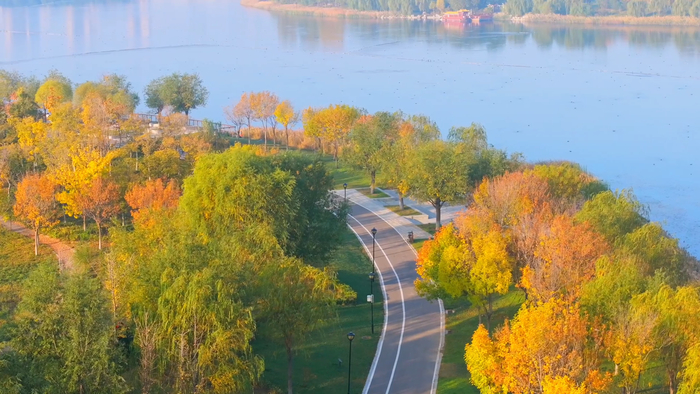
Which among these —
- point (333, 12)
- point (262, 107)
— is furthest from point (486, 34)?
point (262, 107)

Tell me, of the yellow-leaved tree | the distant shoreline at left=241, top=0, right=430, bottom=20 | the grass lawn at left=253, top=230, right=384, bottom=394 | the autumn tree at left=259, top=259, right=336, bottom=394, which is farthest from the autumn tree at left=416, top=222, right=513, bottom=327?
the distant shoreline at left=241, top=0, right=430, bottom=20

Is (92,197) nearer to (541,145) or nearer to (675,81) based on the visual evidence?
(541,145)

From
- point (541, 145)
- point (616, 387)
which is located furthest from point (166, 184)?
point (541, 145)

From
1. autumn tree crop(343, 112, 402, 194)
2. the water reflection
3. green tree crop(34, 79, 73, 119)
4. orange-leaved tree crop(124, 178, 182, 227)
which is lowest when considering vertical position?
orange-leaved tree crop(124, 178, 182, 227)

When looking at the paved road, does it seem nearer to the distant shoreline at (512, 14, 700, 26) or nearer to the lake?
the lake

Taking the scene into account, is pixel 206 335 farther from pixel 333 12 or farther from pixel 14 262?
pixel 333 12

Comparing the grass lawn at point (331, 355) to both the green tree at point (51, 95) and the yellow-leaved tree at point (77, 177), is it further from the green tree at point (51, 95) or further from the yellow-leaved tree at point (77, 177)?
the green tree at point (51, 95)
